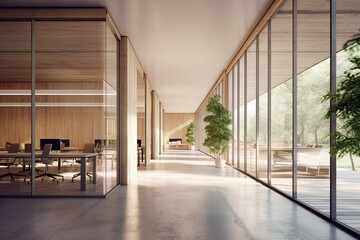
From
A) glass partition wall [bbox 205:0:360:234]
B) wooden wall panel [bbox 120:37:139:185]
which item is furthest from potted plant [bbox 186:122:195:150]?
wooden wall panel [bbox 120:37:139:185]

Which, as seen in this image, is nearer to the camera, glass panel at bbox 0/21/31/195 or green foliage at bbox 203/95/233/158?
glass panel at bbox 0/21/31/195

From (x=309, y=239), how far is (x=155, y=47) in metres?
7.29

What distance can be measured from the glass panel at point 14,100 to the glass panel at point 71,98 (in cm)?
39

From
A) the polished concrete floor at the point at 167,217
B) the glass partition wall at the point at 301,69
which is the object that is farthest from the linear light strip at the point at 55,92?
the polished concrete floor at the point at 167,217

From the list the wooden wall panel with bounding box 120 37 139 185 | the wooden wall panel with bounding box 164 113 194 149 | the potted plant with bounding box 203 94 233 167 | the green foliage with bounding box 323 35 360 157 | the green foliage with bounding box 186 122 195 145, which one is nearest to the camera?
the green foliage with bounding box 323 35 360 157

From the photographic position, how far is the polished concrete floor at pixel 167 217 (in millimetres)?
4246

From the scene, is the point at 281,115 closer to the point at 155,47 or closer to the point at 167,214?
the point at 155,47

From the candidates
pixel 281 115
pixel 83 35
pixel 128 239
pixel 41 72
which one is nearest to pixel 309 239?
pixel 128 239

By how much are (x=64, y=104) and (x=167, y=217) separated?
12.7 meters

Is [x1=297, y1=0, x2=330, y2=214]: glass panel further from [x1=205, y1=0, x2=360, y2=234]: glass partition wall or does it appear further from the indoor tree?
the indoor tree

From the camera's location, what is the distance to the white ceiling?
6738 millimetres

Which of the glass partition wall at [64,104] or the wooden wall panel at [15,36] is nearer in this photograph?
the wooden wall panel at [15,36]

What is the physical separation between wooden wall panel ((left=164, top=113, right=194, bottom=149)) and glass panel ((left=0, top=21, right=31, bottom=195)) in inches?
691

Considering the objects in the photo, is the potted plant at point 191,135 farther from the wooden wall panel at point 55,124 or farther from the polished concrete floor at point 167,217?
the polished concrete floor at point 167,217
